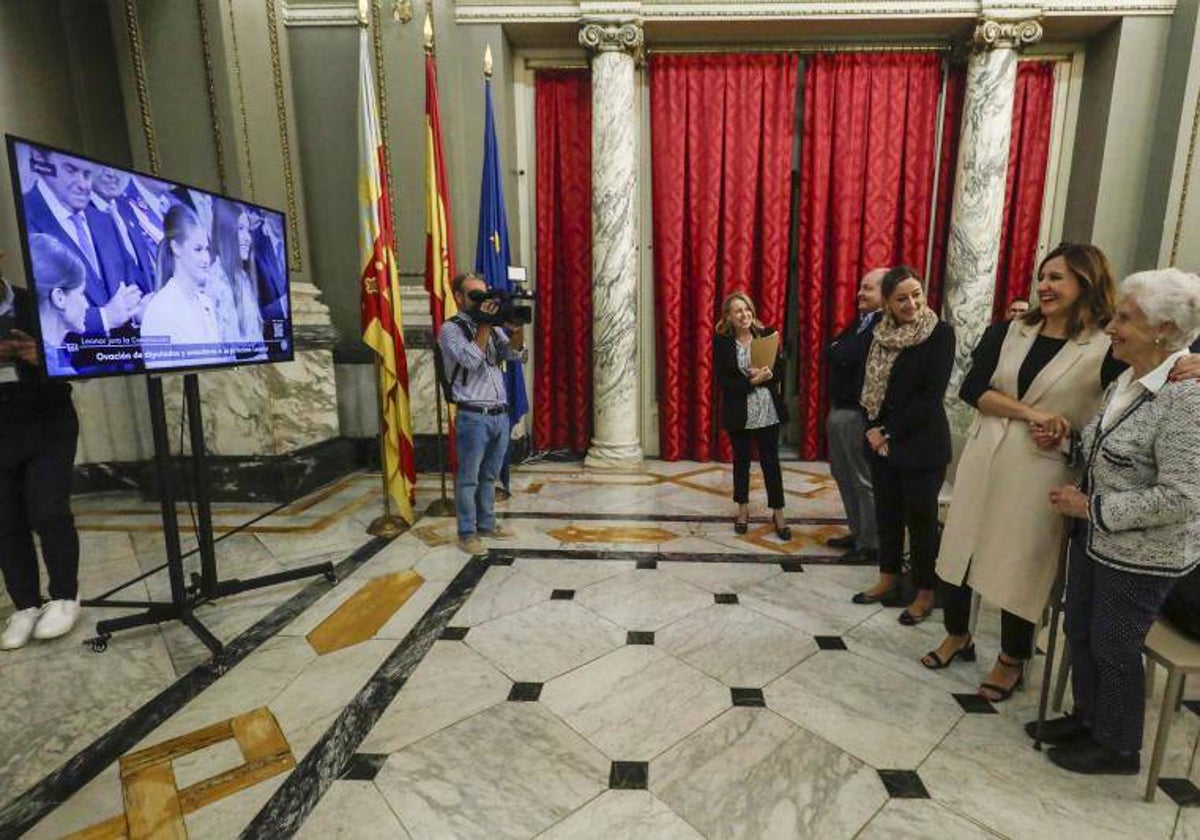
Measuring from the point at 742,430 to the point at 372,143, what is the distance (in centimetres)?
261

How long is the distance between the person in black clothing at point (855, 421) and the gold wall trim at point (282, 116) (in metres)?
3.90

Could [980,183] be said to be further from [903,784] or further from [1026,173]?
[903,784]

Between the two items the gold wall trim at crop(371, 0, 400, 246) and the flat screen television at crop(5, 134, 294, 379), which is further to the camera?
the gold wall trim at crop(371, 0, 400, 246)

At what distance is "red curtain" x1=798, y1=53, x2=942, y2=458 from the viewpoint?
495cm

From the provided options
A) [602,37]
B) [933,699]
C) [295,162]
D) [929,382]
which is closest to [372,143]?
[295,162]

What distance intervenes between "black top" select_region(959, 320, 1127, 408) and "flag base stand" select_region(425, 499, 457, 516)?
299cm

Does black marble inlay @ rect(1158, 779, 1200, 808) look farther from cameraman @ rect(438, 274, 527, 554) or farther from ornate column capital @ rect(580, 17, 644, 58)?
ornate column capital @ rect(580, 17, 644, 58)

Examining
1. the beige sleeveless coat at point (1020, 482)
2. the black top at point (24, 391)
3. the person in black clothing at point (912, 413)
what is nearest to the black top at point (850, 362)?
the person in black clothing at point (912, 413)

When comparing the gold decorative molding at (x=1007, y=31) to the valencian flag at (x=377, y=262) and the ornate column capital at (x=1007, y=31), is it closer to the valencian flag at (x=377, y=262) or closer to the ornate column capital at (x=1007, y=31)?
the ornate column capital at (x=1007, y=31)

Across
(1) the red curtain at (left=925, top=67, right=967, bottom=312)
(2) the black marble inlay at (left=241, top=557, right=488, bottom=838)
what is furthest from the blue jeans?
(1) the red curtain at (left=925, top=67, right=967, bottom=312)

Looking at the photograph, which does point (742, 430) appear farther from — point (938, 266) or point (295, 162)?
point (295, 162)

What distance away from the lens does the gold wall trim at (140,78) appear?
3.86 metres

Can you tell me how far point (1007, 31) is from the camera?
14.7 feet

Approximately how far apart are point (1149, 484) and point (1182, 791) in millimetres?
868
